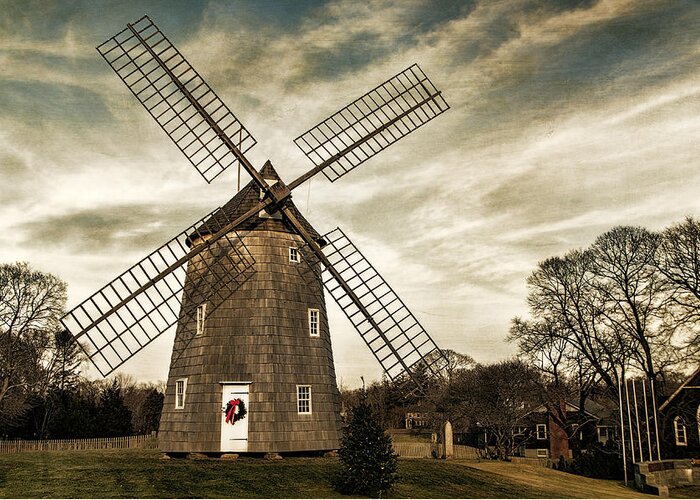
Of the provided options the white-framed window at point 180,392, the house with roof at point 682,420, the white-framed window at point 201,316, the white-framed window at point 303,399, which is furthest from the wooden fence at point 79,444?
the house with roof at point 682,420

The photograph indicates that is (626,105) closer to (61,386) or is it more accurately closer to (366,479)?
(366,479)

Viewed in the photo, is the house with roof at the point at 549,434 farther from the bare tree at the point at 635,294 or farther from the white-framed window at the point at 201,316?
the white-framed window at the point at 201,316

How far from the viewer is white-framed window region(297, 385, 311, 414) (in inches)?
754

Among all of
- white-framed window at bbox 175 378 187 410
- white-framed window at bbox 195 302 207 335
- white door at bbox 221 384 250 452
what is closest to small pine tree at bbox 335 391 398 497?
white door at bbox 221 384 250 452

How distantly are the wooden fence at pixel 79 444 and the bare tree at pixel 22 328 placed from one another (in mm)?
2366

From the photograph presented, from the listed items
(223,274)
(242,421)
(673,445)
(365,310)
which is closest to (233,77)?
(223,274)

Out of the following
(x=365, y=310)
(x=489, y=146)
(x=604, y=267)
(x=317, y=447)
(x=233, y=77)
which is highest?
(x=233, y=77)

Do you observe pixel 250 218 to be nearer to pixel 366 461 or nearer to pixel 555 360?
pixel 366 461

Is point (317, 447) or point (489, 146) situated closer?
point (317, 447)

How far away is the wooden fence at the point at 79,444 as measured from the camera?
29719 mm

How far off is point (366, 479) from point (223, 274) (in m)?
8.16

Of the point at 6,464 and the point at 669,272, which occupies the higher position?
the point at 669,272

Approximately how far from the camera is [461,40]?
61.2 feet

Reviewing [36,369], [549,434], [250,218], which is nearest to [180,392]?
[250,218]
